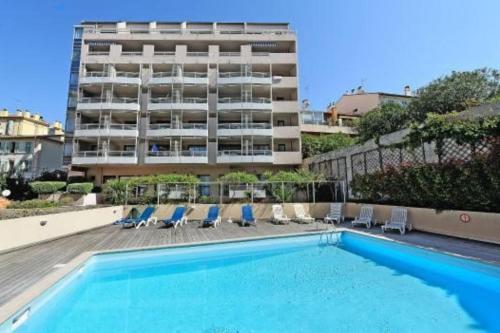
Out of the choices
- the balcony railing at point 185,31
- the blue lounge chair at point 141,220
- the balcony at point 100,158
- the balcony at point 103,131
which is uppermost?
the balcony railing at point 185,31

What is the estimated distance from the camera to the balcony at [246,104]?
1102 inches

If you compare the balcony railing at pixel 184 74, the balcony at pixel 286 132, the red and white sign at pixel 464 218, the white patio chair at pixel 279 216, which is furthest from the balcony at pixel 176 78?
the red and white sign at pixel 464 218

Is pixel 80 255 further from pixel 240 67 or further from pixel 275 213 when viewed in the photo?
pixel 240 67

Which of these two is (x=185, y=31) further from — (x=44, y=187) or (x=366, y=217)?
(x=366, y=217)

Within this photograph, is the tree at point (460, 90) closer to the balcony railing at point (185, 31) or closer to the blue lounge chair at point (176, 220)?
the balcony railing at point (185, 31)

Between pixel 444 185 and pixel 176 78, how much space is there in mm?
26125

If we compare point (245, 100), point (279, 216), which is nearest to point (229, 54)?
point (245, 100)

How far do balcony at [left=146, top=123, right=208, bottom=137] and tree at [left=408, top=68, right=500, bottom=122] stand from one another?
72.0 feet

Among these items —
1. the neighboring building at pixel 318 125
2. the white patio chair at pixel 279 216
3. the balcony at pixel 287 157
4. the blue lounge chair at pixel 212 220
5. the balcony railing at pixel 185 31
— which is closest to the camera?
the blue lounge chair at pixel 212 220

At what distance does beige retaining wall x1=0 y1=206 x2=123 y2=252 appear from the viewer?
872 cm

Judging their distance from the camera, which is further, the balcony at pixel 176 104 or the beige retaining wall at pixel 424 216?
the balcony at pixel 176 104

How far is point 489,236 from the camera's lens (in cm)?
854

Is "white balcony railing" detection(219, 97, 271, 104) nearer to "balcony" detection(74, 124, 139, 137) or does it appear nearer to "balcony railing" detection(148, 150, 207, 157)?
"balcony railing" detection(148, 150, 207, 157)

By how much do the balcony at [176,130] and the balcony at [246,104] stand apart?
3.18 meters
